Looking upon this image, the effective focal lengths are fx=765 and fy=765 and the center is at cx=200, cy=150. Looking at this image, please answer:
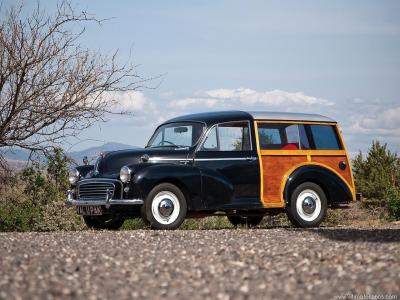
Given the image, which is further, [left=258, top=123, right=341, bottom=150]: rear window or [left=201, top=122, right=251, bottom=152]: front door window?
[left=258, top=123, right=341, bottom=150]: rear window

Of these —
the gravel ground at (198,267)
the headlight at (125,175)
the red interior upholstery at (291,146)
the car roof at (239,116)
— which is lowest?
the gravel ground at (198,267)

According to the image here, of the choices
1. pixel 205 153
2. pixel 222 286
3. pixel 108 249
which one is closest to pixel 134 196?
pixel 205 153

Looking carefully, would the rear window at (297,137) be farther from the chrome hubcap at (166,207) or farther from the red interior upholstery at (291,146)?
the chrome hubcap at (166,207)

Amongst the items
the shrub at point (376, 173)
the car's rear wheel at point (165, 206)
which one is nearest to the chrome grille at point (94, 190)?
the car's rear wheel at point (165, 206)

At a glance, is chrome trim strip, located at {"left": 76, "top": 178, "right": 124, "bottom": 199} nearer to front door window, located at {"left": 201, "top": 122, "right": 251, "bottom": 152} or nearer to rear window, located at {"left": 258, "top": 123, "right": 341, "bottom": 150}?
front door window, located at {"left": 201, "top": 122, "right": 251, "bottom": 152}

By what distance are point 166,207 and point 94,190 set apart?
1302 millimetres

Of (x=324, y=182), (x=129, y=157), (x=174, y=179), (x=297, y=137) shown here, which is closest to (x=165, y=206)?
(x=174, y=179)

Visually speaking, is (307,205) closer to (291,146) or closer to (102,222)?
(291,146)

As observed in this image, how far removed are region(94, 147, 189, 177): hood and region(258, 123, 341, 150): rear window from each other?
1641mm

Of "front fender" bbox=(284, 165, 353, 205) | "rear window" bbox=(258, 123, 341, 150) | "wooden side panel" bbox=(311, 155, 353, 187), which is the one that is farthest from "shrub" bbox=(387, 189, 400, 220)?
"rear window" bbox=(258, 123, 341, 150)

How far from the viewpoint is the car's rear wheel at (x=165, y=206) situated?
12.5m

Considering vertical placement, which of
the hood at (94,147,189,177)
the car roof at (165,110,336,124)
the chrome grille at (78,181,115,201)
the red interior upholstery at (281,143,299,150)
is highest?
the car roof at (165,110,336,124)

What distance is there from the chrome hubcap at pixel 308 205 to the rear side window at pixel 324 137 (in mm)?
998

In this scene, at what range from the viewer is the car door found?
519 inches
